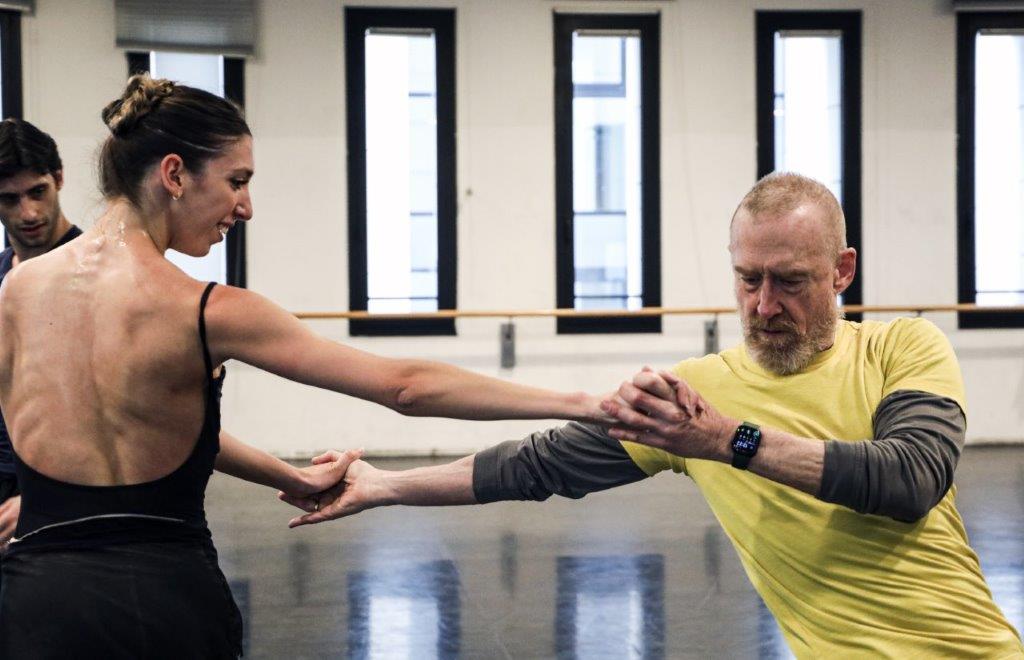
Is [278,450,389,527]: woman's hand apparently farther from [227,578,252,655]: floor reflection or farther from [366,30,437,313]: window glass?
[366,30,437,313]: window glass

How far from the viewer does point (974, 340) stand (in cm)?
822

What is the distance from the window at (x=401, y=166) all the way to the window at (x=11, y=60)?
204cm

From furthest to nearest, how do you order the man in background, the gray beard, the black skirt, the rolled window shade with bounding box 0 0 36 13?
the rolled window shade with bounding box 0 0 36 13 → the man in background → the gray beard → the black skirt

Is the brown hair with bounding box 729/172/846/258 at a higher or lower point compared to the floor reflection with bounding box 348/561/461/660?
higher

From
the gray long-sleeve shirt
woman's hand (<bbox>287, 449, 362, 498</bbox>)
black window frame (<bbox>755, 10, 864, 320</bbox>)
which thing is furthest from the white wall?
the gray long-sleeve shirt

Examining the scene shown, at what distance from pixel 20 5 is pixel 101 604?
6.78 metres

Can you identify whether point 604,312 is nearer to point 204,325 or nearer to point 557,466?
point 557,466

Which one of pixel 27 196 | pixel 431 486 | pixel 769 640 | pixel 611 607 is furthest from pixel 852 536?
pixel 611 607

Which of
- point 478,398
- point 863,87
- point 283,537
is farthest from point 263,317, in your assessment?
point 863,87

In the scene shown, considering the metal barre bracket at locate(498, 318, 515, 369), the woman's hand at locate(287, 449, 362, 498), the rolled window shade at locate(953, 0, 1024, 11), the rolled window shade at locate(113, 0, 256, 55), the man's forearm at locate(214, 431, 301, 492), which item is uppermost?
the rolled window shade at locate(953, 0, 1024, 11)

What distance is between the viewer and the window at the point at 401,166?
25.7 feet

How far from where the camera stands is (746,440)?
1603mm

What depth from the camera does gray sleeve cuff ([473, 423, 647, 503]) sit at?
1.96 meters

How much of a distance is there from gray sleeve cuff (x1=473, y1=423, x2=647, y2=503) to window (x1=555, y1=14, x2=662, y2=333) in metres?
6.02
